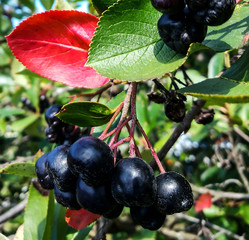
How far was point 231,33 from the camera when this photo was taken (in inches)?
32.4

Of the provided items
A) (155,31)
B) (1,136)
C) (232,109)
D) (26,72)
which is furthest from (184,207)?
(1,136)

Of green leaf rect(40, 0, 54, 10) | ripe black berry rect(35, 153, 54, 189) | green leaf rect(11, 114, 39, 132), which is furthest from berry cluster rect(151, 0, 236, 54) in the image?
green leaf rect(11, 114, 39, 132)

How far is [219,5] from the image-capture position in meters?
0.60

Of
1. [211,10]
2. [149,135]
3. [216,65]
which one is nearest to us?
[211,10]

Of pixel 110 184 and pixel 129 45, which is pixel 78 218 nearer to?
pixel 110 184

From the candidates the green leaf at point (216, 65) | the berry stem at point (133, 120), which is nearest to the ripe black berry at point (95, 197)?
the berry stem at point (133, 120)

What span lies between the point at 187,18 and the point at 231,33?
214mm

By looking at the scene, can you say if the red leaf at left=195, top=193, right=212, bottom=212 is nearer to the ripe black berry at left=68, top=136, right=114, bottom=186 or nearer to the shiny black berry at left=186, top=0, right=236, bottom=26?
the ripe black berry at left=68, top=136, right=114, bottom=186

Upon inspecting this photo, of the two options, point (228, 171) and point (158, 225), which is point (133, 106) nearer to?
point (158, 225)

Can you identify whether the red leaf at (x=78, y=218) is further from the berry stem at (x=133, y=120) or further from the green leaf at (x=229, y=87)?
the green leaf at (x=229, y=87)

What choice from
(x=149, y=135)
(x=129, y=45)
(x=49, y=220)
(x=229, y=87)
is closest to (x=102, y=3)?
(x=129, y=45)

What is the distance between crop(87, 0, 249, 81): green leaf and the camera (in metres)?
0.70

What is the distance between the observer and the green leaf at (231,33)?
783 mm

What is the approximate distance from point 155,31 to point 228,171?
2.63 m
